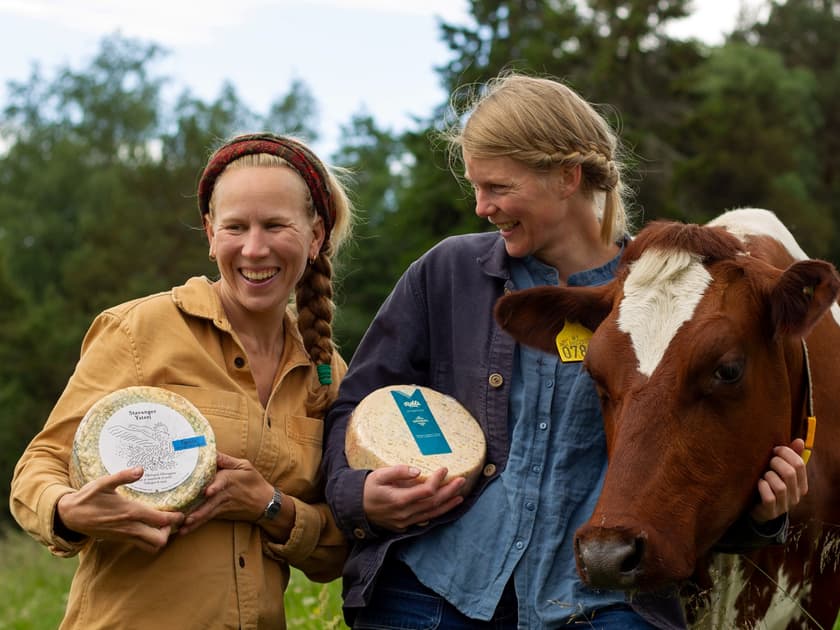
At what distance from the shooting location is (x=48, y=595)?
36.8 ft

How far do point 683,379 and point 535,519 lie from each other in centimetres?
75

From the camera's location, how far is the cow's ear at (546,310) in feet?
14.1

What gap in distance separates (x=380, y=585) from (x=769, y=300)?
1.69 m

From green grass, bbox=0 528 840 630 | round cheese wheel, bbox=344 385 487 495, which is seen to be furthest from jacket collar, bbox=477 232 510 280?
green grass, bbox=0 528 840 630

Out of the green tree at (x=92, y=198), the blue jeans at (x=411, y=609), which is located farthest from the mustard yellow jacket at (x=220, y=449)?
the green tree at (x=92, y=198)

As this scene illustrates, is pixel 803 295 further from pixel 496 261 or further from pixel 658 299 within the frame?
pixel 496 261

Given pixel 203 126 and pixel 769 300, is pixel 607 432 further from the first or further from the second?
pixel 203 126

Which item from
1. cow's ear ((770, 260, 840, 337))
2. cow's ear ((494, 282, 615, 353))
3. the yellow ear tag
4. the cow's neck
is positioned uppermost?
cow's ear ((770, 260, 840, 337))

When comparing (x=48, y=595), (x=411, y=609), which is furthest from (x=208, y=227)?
(x=48, y=595)

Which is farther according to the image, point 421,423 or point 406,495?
point 421,423

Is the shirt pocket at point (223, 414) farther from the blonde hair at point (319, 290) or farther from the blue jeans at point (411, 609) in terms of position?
the blue jeans at point (411, 609)

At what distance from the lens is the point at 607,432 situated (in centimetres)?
409

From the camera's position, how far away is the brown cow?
367 cm

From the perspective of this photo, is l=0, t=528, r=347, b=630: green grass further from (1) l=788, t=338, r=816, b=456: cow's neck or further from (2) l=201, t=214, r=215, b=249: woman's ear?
(1) l=788, t=338, r=816, b=456: cow's neck
